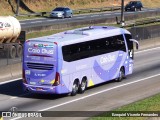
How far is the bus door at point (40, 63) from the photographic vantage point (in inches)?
1003

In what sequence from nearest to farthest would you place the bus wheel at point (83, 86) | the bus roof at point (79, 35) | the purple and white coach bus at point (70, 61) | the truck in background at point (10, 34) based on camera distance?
the purple and white coach bus at point (70, 61) < the bus roof at point (79, 35) < the bus wheel at point (83, 86) < the truck in background at point (10, 34)

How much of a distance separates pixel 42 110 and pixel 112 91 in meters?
5.97

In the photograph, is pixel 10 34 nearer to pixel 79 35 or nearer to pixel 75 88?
pixel 79 35

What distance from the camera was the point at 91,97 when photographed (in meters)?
26.5

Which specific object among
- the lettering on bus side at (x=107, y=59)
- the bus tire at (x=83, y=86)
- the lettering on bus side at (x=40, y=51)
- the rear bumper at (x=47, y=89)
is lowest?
the bus tire at (x=83, y=86)

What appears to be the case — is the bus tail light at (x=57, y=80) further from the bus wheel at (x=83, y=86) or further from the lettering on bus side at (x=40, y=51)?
the bus wheel at (x=83, y=86)

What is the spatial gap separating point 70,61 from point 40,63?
1430mm

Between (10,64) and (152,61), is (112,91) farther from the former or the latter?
(152,61)

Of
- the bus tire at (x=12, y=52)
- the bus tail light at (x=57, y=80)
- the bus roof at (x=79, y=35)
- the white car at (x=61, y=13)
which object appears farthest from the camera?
the white car at (x=61, y=13)

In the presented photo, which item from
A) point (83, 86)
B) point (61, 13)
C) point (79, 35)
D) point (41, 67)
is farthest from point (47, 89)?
point (61, 13)

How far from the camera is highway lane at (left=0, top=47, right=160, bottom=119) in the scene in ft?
78.9

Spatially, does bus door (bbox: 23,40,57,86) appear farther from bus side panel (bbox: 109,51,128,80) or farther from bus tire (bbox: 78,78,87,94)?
bus side panel (bbox: 109,51,128,80)

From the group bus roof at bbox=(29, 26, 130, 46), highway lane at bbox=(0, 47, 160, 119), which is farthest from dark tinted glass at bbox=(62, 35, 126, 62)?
highway lane at bbox=(0, 47, 160, 119)

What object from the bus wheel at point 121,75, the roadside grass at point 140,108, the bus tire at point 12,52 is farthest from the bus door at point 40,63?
the bus tire at point 12,52
